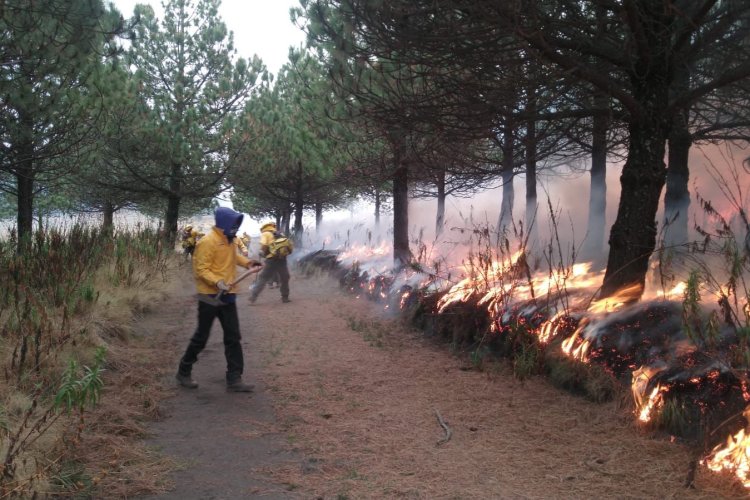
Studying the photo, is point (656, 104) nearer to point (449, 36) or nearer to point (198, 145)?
point (449, 36)

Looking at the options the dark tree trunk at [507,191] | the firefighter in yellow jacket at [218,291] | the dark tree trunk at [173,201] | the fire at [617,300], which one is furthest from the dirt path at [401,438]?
the dark tree trunk at [173,201]

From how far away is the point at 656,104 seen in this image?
17.9ft

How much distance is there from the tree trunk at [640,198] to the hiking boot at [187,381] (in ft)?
14.4

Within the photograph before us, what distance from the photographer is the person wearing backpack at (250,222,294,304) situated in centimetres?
1179

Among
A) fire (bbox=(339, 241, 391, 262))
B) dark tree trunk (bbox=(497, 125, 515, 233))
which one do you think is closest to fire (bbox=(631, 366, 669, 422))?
dark tree trunk (bbox=(497, 125, 515, 233))

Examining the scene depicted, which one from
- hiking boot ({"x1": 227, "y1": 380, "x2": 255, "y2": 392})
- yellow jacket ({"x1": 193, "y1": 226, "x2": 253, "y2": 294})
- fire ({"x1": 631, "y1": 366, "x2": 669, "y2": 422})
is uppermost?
yellow jacket ({"x1": 193, "y1": 226, "x2": 253, "y2": 294})

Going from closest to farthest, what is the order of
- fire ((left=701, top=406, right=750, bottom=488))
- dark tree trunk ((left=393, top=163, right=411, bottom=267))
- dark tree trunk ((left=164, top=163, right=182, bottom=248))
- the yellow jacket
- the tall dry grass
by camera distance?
the tall dry grass < fire ((left=701, top=406, right=750, bottom=488)) < the yellow jacket < dark tree trunk ((left=393, top=163, right=411, bottom=267)) < dark tree trunk ((left=164, top=163, right=182, bottom=248))

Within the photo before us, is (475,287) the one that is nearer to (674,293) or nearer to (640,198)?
(640,198)

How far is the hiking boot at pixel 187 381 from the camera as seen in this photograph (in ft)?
17.7

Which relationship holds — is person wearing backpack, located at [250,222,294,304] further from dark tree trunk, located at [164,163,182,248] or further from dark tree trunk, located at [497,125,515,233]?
dark tree trunk, located at [164,163,182,248]

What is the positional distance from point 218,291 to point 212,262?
29cm

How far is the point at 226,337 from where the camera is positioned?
545 cm

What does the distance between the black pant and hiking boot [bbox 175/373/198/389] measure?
0.04 m

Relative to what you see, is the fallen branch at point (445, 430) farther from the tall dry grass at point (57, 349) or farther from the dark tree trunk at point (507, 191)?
the dark tree trunk at point (507, 191)
